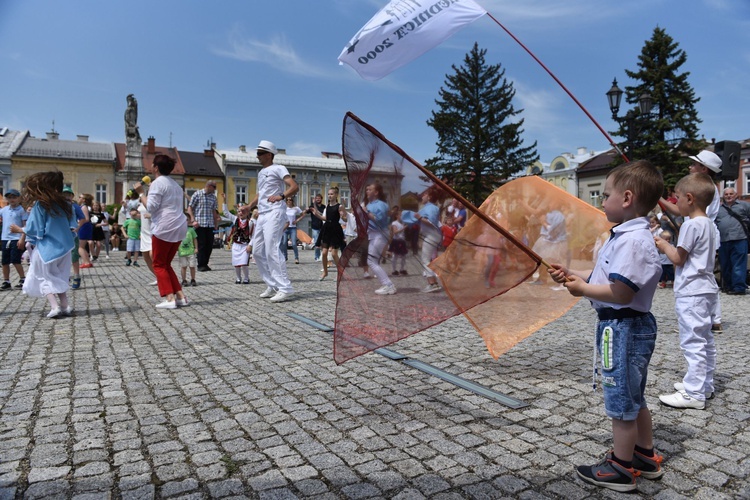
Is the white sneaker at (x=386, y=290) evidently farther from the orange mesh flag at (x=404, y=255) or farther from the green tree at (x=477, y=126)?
the green tree at (x=477, y=126)

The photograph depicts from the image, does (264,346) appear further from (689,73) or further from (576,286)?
(689,73)

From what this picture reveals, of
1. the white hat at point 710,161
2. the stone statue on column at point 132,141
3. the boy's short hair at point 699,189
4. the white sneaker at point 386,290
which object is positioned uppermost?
the stone statue on column at point 132,141

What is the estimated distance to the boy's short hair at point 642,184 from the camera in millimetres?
2535

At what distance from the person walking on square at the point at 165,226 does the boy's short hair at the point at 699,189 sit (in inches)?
246

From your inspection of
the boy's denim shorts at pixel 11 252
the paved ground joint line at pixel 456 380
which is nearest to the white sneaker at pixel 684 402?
the paved ground joint line at pixel 456 380

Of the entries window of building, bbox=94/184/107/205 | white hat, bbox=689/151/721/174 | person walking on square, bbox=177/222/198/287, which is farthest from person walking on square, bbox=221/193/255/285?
window of building, bbox=94/184/107/205

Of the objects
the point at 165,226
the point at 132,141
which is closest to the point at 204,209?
the point at 165,226

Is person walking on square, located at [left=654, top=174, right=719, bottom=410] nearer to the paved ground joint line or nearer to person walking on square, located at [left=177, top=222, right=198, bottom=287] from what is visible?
the paved ground joint line

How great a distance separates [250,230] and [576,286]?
411 inches

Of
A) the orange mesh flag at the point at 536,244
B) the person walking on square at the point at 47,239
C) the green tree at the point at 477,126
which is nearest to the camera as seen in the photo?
the orange mesh flag at the point at 536,244

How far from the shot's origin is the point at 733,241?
33.0 ft

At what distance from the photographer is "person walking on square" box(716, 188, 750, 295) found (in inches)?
390

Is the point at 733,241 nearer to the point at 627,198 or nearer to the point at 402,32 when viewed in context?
the point at 402,32

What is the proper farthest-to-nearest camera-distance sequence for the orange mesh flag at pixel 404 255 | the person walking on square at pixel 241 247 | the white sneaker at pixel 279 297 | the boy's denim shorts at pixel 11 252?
the person walking on square at pixel 241 247
the boy's denim shorts at pixel 11 252
the white sneaker at pixel 279 297
the orange mesh flag at pixel 404 255
